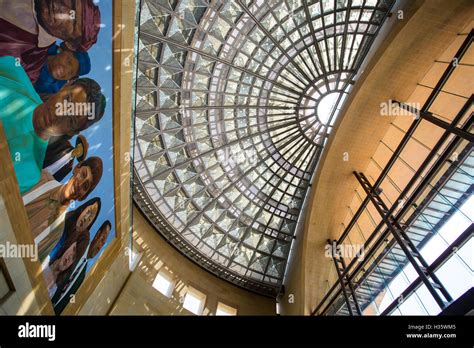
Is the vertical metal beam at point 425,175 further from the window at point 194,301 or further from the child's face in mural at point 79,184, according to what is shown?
the child's face in mural at point 79,184

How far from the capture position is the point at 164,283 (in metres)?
26.7

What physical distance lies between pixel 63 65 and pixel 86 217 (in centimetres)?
731

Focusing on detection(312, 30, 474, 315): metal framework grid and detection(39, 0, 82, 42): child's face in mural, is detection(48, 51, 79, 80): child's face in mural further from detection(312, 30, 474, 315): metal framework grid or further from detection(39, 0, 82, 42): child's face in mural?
detection(312, 30, 474, 315): metal framework grid

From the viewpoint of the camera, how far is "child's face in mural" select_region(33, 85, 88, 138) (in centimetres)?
986

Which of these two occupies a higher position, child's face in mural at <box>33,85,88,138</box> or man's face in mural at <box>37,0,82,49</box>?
man's face in mural at <box>37,0,82,49</box>

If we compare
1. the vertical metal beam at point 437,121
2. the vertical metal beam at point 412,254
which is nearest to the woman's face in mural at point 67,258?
the vertical metal beam at point 412,254

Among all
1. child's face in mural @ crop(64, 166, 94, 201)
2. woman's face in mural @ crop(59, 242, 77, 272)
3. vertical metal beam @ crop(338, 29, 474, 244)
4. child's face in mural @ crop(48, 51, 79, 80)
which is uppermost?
vertical metal beam @ crop(338, 29, 474, 244)

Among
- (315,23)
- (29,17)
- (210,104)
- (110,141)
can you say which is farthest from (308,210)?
(29,17)

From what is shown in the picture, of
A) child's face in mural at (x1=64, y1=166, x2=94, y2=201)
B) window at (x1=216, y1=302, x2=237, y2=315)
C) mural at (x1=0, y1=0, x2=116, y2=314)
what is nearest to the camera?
mural at (x1=0, y1=0, x2=116, y2=314)

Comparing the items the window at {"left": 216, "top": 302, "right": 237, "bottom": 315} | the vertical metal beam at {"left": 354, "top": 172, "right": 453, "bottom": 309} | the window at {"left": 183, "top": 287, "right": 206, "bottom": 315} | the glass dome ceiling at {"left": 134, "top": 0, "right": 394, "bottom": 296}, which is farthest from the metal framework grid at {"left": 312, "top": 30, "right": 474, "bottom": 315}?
the window at {"left": 183, "top": 287, "right": 206, "bottom": 315}

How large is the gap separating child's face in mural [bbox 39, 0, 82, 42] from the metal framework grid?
56.6 ft

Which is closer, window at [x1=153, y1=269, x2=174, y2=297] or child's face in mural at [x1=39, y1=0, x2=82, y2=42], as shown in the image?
child's face in mural at [x1=39, y1=0, x2=82, y2=42]

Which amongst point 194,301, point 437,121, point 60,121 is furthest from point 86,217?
point 437,121

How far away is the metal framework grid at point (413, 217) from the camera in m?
14.2
